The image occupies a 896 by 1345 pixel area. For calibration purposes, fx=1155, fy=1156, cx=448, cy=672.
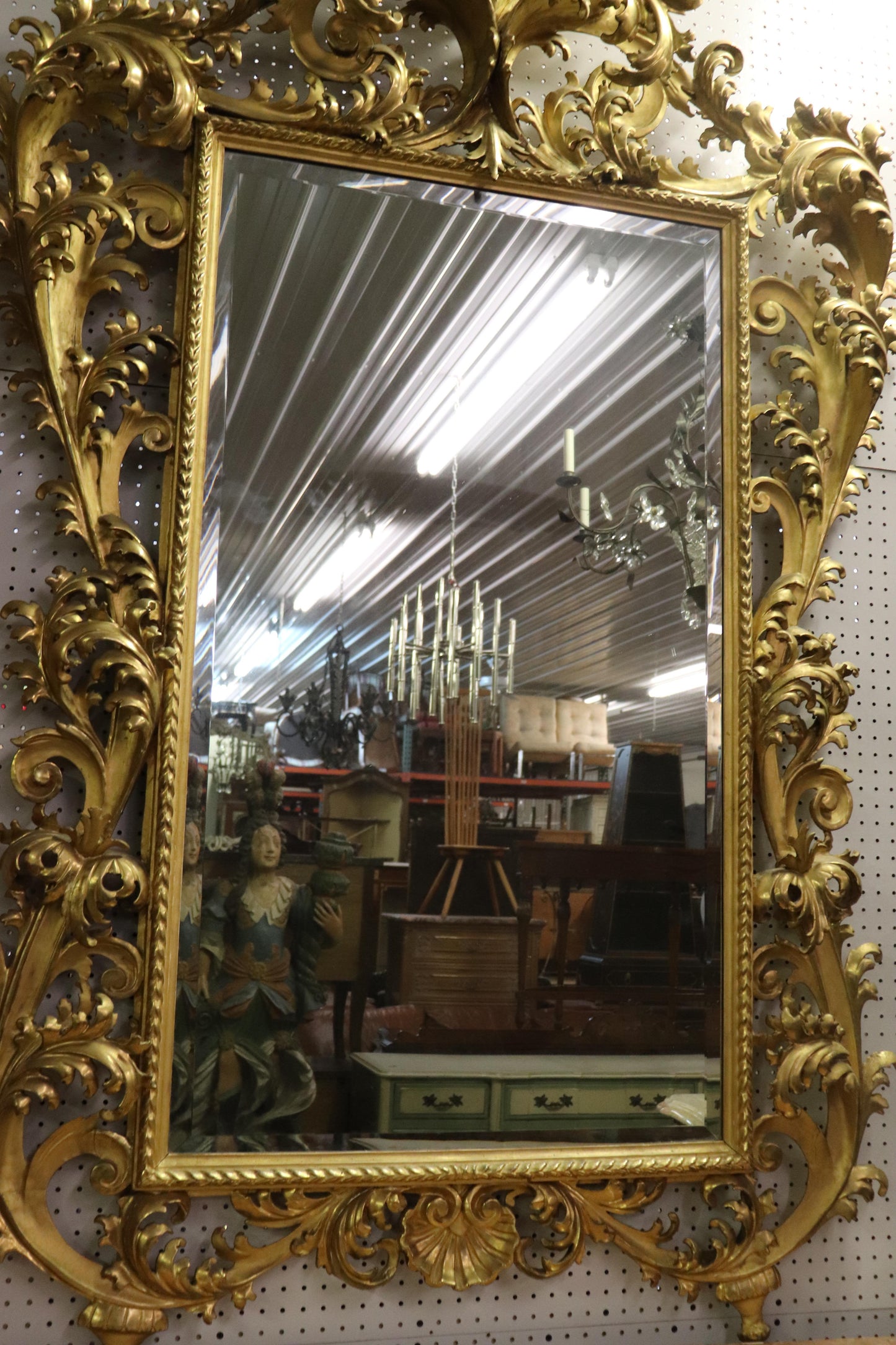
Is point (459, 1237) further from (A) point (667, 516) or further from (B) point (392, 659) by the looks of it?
(A) point (667, 516)

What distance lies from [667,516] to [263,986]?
84cm

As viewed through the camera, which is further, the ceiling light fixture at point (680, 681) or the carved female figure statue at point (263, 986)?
the ceiling light fixture at point (680, 681)

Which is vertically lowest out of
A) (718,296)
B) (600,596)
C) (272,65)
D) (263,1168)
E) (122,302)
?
(263,1168)

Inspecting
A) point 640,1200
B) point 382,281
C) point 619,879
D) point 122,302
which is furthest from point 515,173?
point 640,1200

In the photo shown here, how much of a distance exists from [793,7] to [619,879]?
4.56 feet

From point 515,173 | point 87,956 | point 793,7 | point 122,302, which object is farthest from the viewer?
point 793,7

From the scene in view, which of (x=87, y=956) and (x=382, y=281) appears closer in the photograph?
(x=87, y=956)

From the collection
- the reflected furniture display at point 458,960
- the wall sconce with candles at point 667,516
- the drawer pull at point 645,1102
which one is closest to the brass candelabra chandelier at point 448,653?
the wall sconce with candles at point 667,516

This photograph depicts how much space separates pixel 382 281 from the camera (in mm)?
1530

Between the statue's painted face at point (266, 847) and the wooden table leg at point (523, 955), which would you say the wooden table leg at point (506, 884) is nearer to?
the wooden table leg at point (523, 955)

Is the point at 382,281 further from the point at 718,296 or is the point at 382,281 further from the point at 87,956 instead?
the point at 87,956

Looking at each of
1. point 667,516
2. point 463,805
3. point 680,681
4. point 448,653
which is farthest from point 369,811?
point 667,516

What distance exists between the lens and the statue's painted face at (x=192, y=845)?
1414 millimetres

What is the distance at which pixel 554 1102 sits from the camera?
1508 mm
